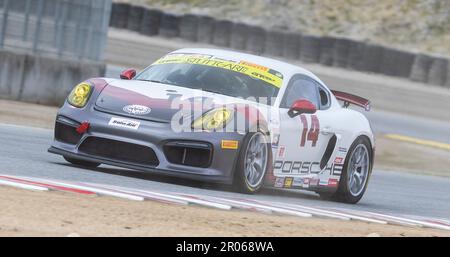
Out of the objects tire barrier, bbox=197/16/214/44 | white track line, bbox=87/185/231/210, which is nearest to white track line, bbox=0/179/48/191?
white track line, bbox=87/185/231/210

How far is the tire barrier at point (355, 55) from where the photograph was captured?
36750mm

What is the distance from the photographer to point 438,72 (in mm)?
35844

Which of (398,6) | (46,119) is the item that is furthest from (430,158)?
(398,6)

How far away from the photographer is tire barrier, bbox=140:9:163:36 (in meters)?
39.2

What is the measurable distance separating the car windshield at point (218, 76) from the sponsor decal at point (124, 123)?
0.96 metres

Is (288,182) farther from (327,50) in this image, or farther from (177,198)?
(327,50)

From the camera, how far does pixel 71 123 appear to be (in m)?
10.1

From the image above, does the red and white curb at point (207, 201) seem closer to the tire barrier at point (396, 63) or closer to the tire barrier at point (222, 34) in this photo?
the tire barrier at point (396, 63)

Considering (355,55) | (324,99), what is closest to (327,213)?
(324,99)

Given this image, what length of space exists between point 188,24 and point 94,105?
95.0 ft

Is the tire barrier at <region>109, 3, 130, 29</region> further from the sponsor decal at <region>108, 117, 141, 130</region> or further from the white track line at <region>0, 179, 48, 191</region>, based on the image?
the white track line at <region>0, 179, 48, 191</region>

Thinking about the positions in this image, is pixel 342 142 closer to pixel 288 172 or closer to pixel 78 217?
pixel 288 172

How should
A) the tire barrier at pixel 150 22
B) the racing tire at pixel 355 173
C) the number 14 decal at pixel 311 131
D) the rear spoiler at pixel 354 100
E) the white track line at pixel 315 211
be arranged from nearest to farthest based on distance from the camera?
the white track line at pixel 315 211
the number 14 decal at pixel 311 131
the racing tire at pixel 355 173
the rear spoiler at pixel 354 100
the tire barrier at pixel 150 22

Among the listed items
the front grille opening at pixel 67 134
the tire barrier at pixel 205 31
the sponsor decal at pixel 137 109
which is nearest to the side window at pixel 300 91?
the sponsor decal at pixel 137 109
